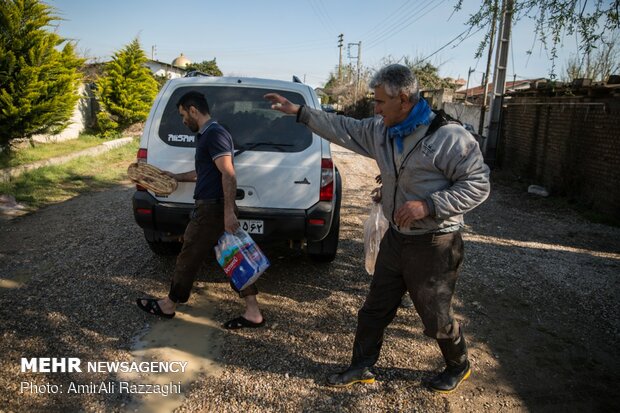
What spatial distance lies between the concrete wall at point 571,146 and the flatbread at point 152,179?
24.3 ft

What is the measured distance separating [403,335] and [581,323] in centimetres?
164

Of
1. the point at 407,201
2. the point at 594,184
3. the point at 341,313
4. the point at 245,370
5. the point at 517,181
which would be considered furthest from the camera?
the point at 517,181

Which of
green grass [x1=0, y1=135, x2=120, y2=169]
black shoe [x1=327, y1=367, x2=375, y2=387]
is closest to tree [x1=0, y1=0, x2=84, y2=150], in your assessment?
green grass [x1=0, y1=135, x2=120, y2=169]

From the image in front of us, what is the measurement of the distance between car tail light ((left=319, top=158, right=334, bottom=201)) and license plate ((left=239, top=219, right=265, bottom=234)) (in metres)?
0.57

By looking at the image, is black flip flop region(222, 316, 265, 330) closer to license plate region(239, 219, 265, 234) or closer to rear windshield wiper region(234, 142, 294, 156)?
license plate region(239, 219, 265, 234)

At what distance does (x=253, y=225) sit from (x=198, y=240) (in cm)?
64

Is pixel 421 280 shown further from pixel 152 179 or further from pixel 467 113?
pixel 467 113

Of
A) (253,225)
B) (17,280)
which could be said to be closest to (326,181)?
(253,225)

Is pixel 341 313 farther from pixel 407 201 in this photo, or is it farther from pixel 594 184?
pixel 594 184

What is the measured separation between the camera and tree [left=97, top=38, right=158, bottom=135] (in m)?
16.2

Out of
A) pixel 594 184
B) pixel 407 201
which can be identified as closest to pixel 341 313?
pixel 407 201

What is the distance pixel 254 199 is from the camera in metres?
3.97

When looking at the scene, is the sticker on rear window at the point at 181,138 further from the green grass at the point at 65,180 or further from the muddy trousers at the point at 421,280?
the green grass at the point at 65,180

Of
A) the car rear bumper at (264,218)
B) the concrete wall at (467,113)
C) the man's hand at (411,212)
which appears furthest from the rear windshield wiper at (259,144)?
the concrete wall at (467,113)
